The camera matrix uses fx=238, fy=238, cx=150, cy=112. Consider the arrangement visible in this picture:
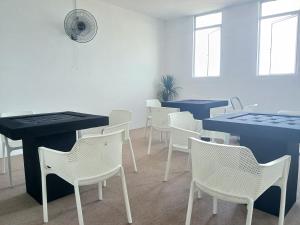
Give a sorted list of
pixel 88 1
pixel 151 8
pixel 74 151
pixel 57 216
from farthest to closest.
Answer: pixel 151 8
pixel 88 1
pixel 57 216
pixel 74 151

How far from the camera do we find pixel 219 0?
15.8 ft

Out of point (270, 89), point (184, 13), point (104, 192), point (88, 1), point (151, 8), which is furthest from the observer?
point (184, 13)

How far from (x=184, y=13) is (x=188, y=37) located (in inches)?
23.4

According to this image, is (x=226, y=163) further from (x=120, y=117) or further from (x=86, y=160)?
(x=120, y=117)

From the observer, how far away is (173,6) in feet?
17.1

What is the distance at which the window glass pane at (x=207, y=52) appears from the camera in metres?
5.68

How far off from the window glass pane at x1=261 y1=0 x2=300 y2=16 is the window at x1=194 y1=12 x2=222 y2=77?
3.17ft

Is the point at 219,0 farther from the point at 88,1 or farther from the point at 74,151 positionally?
the point at 74,151

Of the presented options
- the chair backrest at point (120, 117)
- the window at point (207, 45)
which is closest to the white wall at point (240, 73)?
the window at point (207, 45)

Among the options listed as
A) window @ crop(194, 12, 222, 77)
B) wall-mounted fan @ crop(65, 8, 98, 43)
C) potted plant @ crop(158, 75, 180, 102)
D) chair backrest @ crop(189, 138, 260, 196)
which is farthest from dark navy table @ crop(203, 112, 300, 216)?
potted plant @ crop(158, 75, 180, 102)

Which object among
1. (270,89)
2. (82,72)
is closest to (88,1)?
(82,72)

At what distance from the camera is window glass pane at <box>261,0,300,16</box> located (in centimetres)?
457

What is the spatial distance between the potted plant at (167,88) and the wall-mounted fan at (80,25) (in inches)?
96.5

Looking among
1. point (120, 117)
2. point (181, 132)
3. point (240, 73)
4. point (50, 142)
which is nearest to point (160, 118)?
point (120, 117)
